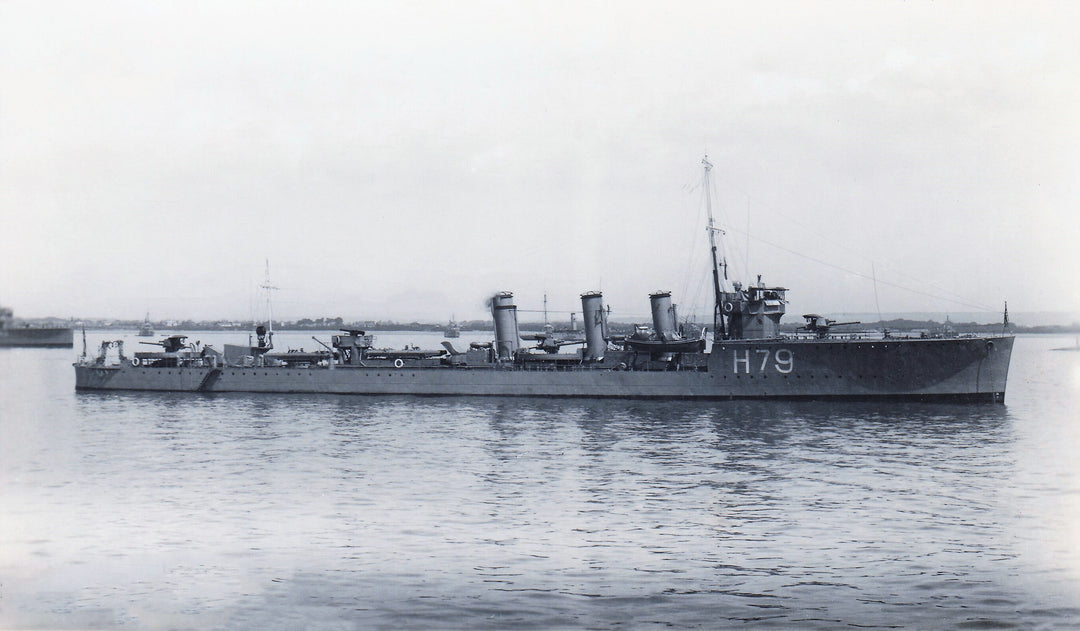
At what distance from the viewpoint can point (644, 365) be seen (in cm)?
3622

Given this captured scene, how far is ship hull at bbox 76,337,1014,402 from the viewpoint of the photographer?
106ft

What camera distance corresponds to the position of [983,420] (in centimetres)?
2875

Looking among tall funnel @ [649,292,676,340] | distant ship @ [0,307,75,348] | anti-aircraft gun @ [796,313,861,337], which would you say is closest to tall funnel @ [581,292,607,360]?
tall funnel @ [649,292,676,340]

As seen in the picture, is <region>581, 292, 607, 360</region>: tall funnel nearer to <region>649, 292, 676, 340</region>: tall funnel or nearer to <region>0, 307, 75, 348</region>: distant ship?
<region>649, 292, 676, 340</region>: tall funnel

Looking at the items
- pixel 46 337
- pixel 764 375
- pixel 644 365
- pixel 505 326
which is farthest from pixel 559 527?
pixel 46 337

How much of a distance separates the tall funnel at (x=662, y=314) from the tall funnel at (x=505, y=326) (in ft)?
22.6

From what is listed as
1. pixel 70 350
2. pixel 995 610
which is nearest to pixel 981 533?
pixel 995 610

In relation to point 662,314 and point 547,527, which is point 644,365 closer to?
point 662,314

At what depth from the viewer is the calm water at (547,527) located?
32.6 feet

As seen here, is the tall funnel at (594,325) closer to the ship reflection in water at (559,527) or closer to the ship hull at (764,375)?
the ship hull at (764,375)

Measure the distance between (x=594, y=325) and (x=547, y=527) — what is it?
79.4 ft

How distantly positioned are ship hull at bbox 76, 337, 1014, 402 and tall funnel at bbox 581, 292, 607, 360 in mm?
974

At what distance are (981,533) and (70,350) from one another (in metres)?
129

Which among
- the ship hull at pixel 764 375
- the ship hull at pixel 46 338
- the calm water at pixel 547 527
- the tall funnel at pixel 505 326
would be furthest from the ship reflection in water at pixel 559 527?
the ship hull at pixel 46 338
